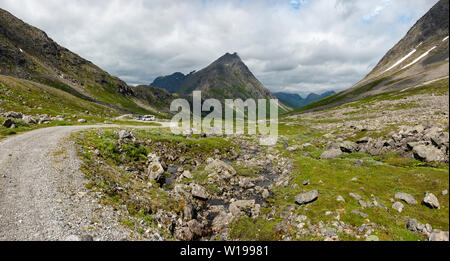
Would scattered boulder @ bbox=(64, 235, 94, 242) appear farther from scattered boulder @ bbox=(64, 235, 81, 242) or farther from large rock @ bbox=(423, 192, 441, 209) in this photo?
large rock @ bbox=(423, 192, 441, 209)

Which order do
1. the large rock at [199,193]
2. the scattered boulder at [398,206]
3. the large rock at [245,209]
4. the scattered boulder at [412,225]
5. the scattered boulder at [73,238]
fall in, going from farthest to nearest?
the large rock at [199,193] < the large rock at [245,209] < the scattered boulder at [398,206] < the scattered boulder at [412,225] < the scattered boulder at [73,238]

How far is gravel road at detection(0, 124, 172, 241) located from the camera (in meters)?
11.6

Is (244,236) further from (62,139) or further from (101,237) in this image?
(62,139)

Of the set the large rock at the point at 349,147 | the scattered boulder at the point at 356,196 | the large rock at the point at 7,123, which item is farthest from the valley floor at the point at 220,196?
the large rock at the point at 7,123

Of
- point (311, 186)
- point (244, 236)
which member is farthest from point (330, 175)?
point (244, 236)

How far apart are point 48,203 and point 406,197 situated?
2594cm

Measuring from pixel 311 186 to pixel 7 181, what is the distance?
1156 inches

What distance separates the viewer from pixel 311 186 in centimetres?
2528

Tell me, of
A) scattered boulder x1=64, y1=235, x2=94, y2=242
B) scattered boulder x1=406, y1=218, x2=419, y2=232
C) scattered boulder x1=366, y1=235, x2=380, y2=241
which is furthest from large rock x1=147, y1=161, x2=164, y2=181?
scattered boulder x1=406, y1=218, x2=419, y2=232

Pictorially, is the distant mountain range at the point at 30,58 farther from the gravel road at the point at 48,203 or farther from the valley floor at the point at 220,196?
the gravel road at the point at 48,203

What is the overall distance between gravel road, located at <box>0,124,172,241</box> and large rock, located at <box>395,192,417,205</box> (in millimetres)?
19585

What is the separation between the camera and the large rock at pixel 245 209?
21.8 metres

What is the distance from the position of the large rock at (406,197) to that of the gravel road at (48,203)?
19.6m

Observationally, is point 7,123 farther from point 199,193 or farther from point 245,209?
point 245,209
